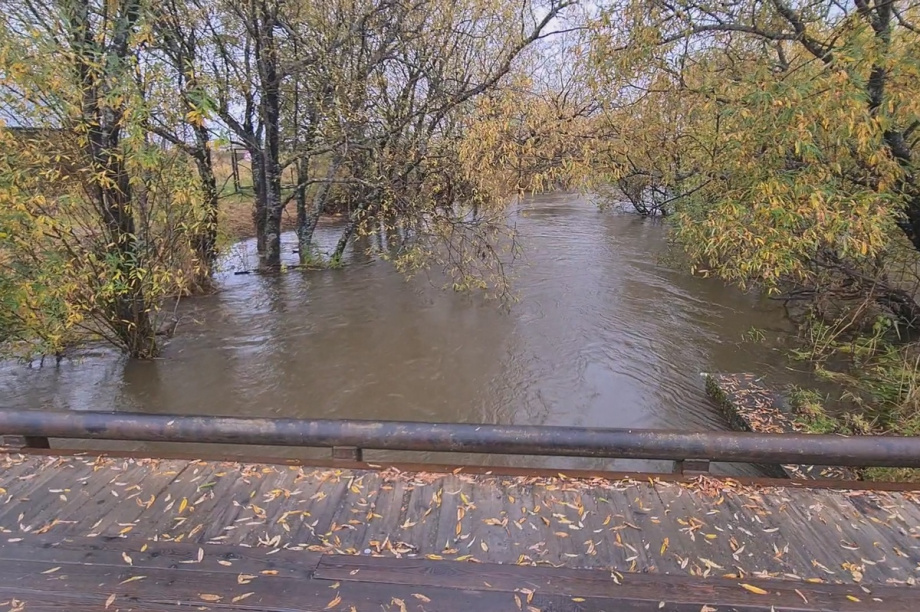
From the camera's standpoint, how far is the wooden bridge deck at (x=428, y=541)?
91.8 inches

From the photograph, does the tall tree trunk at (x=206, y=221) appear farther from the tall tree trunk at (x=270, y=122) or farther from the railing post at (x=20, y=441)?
the railing post at (x=20, y=441)

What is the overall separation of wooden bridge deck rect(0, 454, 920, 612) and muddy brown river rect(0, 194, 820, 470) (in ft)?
6.03

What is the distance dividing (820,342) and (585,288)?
14.1ft

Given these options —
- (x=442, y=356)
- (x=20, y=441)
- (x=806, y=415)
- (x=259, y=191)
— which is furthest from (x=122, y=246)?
(x=806, y=415)

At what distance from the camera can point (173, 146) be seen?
6000 millimetres

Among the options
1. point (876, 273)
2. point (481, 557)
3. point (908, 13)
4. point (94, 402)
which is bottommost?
point (94, 402)

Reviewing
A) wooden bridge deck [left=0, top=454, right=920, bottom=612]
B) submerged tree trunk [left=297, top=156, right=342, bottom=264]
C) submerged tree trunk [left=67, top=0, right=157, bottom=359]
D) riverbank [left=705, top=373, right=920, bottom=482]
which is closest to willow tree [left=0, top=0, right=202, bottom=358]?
submerged tree trunk [left=67, top=0, right=157, bottom=359]

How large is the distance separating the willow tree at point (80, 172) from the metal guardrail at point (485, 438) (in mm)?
2371

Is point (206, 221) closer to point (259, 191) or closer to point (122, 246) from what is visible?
point (122, 246)

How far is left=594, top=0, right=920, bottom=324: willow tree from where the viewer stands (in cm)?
428

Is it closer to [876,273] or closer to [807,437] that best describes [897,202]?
[876,273]

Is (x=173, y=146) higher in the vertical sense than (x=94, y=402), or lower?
higher

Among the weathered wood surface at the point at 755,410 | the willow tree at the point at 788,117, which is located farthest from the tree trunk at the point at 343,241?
the weathered wood surface at the point at 755,410

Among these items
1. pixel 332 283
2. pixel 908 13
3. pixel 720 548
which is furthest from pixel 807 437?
pixel 332 283
